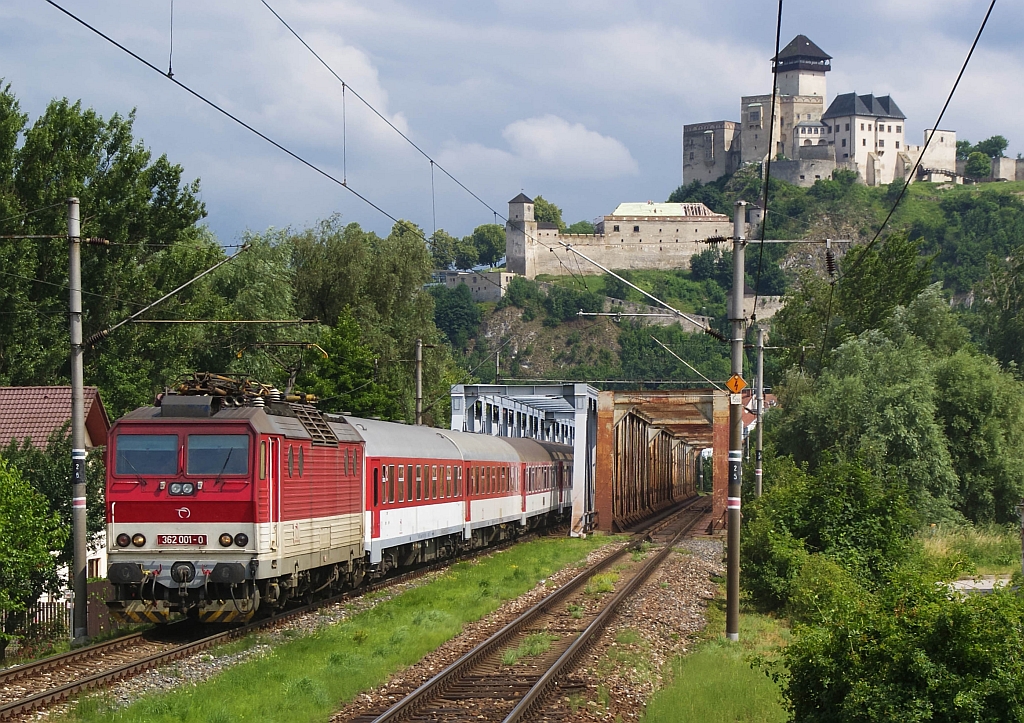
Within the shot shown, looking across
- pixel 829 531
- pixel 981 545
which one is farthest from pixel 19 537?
pixel 981 545

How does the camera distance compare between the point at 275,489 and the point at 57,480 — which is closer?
the point at 275,489

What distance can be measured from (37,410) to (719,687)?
23.3 m

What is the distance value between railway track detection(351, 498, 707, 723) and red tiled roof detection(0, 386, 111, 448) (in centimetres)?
1407

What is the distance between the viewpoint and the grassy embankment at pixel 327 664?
12742 mm

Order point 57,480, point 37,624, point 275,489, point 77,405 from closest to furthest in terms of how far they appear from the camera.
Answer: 1. point 275,489
2. point 77,405
3. point 37,624
4. point 57,480

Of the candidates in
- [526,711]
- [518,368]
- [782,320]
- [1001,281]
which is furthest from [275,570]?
[518,368]

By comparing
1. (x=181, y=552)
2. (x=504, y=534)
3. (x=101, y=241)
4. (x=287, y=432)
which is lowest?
(x=504, y=534)

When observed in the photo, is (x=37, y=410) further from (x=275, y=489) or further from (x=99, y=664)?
(x=99, y=664)

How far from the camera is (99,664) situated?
15.6 m

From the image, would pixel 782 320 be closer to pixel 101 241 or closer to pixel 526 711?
pixel 101 241

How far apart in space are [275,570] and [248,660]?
2162 mm

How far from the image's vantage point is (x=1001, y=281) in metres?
83.1

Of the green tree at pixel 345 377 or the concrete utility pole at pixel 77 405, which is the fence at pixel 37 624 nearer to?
the concrete utility pole at pixel 77 405

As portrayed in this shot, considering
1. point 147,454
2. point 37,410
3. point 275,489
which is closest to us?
point 147,454
